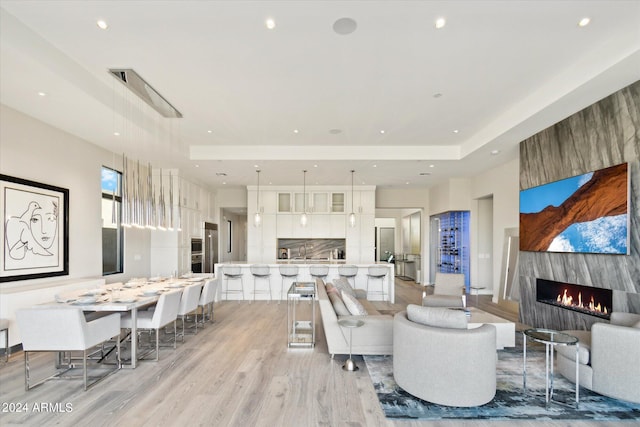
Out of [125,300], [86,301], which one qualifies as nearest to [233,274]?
[125,300]

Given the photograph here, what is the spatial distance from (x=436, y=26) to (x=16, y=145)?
205 inches

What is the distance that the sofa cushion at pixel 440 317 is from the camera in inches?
115

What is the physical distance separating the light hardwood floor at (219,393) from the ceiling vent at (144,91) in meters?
3.16

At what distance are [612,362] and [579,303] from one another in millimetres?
1955

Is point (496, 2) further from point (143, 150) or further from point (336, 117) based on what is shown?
point (143, 150)

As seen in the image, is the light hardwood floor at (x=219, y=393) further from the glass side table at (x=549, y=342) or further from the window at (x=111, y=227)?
the window at (x=111, y=227)

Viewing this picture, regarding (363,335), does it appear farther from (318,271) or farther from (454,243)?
(454,243)

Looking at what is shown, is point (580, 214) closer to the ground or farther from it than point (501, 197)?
closer to the ground

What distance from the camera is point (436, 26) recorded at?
2.96 m

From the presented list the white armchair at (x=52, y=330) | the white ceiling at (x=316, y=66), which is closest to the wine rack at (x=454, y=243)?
the white ceiling at (x=316, y=66)

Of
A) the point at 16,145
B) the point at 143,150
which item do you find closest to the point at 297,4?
the point at 16,145

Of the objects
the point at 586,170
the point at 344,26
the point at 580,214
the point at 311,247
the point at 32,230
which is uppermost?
the point at 344,26

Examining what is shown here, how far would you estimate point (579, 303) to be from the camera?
15.1ft

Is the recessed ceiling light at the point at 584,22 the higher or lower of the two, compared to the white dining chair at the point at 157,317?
higher
